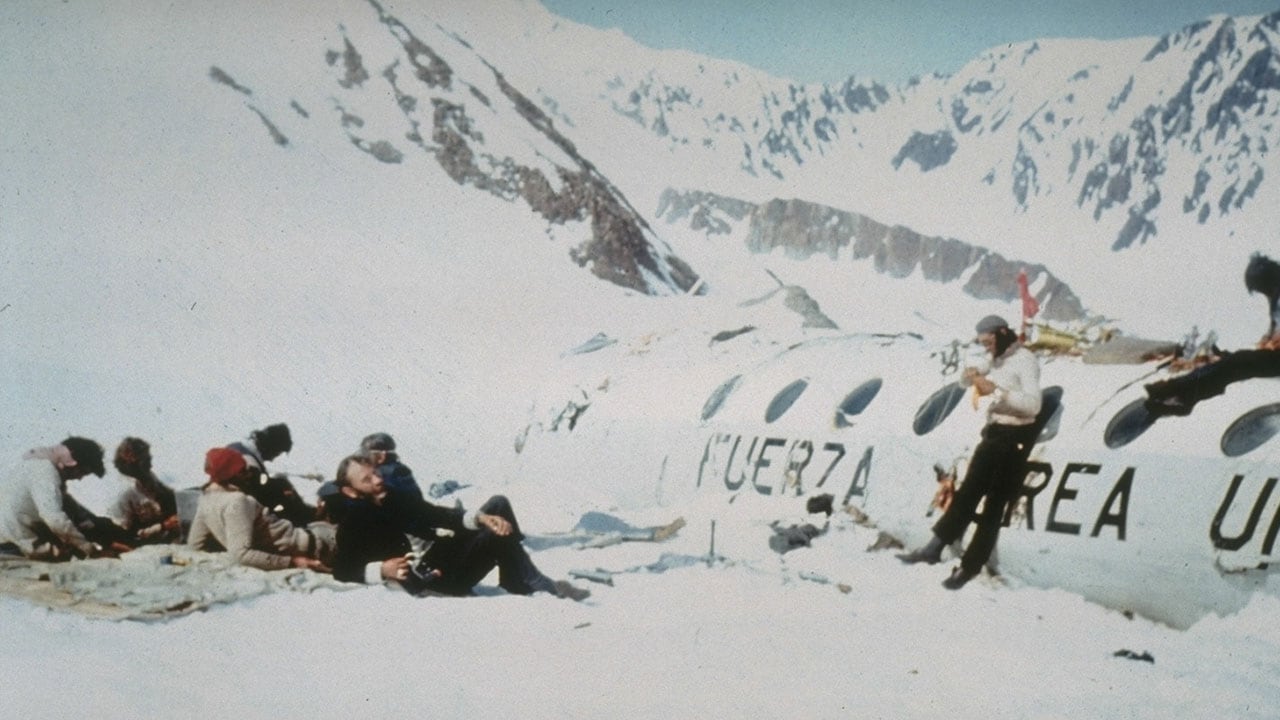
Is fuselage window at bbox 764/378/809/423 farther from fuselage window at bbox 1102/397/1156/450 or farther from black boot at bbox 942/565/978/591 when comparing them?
fuselage window at bbox 1102/397/1156/450

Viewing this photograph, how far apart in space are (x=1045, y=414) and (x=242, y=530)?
5.57 metres

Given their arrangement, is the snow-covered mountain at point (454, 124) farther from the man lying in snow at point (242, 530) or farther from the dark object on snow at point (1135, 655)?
the dark object on snow at point (1135, 655)

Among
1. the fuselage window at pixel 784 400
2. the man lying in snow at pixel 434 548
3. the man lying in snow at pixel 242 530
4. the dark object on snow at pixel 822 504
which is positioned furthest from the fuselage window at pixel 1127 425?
the man lying in snow at pixel 242 530

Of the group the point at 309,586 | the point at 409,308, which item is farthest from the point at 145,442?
the point at 409,308

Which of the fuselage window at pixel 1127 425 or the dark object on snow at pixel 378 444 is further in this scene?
the dark object on snow at pixel 378 444

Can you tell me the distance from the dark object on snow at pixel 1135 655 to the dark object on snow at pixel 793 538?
2.24 metres

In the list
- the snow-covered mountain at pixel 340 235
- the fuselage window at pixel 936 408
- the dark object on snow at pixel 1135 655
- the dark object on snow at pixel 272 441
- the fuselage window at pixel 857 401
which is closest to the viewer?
the dark object on snow at pixel 1135 655

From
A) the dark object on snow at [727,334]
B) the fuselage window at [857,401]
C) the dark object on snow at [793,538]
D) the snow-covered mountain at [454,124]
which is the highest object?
the snow-covered mountain at [454,124]

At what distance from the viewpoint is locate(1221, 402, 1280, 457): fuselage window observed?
5.66m

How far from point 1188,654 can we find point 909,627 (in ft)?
5.28

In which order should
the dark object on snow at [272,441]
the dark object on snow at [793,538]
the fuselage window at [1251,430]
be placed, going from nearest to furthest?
1. the fuselage window at [1251,430]
2. the dark object on snow at [793,538]
3. the dark object on snow at [272,441]

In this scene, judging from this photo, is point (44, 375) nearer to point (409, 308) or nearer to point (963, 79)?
point (409, 308)

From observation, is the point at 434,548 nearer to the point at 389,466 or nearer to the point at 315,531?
the point at 315,531

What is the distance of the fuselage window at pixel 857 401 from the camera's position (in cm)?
787
